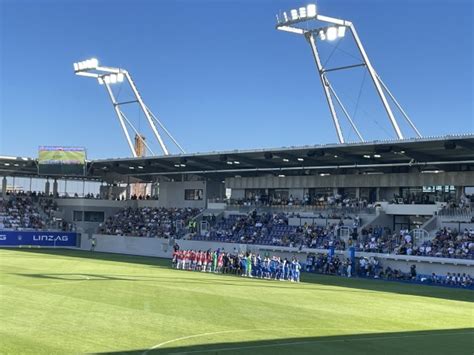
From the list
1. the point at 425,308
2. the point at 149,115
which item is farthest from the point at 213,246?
the point at 425,308

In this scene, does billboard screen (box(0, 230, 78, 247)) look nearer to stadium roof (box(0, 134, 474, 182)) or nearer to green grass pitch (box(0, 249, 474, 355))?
stadium roof (box(0, 134, 474, 182))

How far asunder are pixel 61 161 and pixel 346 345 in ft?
188

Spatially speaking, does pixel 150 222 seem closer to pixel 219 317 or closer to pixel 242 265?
pixel 242 265

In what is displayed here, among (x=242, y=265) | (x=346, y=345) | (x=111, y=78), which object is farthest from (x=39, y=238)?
(x=346, y=345)

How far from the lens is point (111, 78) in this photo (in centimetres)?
6950

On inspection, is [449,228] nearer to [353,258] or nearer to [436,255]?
[436,255]

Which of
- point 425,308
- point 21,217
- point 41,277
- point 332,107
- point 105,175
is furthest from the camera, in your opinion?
point 105,175

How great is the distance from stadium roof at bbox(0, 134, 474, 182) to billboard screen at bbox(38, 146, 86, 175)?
1069 millimetres

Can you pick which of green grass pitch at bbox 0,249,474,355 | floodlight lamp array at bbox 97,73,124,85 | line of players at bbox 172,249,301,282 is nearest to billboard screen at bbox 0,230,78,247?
floodlight lamp array at bbox 97,73,124,85

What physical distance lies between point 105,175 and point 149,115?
520 inches

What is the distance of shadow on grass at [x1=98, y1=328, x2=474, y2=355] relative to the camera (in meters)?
14.0

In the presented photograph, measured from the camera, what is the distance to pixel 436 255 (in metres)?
39.4

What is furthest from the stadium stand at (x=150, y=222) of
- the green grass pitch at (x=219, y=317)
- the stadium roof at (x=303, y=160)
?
the green grass pitch at (x=219, y=317)

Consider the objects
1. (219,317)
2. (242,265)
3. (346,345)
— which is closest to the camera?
(346,345)
